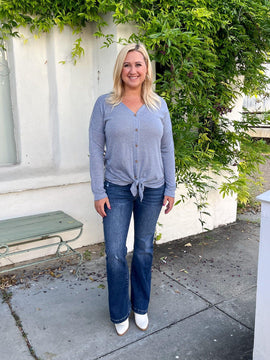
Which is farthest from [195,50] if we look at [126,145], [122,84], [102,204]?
[102,204]

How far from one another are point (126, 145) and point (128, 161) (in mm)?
107

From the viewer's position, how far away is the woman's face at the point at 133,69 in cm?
217

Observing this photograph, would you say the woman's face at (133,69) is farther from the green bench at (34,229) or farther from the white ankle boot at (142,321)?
the white ankle boot at (142,321)

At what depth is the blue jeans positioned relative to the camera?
2268mm

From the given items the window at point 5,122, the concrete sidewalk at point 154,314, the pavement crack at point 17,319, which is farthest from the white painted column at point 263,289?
the window at point 5,122

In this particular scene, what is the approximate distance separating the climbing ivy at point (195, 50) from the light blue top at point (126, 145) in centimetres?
115

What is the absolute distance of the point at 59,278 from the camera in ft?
10.7

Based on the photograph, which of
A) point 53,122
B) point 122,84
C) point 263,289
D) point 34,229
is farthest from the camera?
point 53,122

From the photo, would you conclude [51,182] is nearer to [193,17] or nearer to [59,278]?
[59,278]

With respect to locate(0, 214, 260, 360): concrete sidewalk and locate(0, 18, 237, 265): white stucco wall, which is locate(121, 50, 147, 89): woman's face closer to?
locate(0, 18, 237, 265): white stucco wall

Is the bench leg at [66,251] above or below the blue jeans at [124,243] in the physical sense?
below

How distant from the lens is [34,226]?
10.4ft

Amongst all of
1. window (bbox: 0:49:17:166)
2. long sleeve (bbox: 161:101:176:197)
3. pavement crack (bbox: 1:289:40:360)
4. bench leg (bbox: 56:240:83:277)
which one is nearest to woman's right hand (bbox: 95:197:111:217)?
long sleeve (bbox: 161:101:176:197)

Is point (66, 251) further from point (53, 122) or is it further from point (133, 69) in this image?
point (133, 69)
